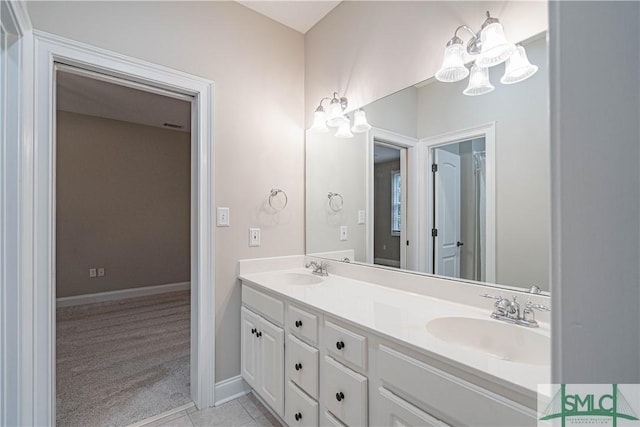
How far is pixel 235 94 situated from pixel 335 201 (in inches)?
40.0

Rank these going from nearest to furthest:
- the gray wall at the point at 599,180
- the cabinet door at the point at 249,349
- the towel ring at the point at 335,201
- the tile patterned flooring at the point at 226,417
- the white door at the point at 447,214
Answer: the gray wall at the point at 599,180 < the white door at the point at 447,214 < the tile patterned flooring at the point at 226,417 < the cabinet door at the point at 249,349 < the towel ring at the point at 335,201

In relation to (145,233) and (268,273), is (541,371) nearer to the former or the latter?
(268,273)

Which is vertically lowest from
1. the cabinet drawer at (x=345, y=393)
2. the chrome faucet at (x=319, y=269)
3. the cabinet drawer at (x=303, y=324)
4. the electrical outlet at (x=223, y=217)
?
the cabinet drawer at (x=345, y=393)

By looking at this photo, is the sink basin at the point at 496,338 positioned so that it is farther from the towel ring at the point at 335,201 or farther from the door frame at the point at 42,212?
the door frame at the point at 42,212

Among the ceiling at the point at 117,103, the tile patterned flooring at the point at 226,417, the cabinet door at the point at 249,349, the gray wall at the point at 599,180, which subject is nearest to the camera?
the gray wall at the point at 599,180

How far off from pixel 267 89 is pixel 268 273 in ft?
4.40

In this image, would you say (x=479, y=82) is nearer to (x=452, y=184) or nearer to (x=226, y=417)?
(x=452, y=184)

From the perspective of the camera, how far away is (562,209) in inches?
15.2

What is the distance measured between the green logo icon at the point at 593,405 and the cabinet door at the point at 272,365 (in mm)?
1318

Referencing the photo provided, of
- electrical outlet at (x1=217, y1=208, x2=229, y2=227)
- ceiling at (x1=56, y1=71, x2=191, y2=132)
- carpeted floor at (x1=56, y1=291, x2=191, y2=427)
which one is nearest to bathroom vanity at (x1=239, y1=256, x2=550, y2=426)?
electrical outlet at (x1=217, y1=208, x2=229, y2=227)

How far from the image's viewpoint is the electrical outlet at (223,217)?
6.42 ft

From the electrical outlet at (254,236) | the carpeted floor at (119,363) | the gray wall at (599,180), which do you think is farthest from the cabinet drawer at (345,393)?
the carpeted floor at (119,363)

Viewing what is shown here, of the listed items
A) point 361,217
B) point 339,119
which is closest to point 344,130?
point 339,119

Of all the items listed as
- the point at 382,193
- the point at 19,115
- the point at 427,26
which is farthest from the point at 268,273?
the point at 427,26
